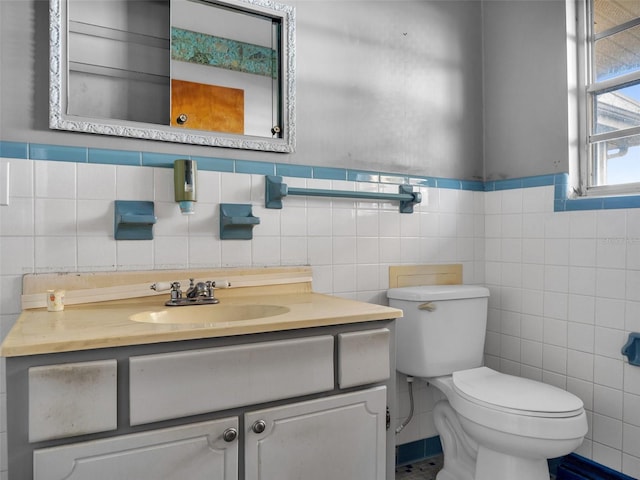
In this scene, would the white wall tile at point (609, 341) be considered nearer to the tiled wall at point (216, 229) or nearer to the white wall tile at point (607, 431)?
the white wall tile at point (607, 431)

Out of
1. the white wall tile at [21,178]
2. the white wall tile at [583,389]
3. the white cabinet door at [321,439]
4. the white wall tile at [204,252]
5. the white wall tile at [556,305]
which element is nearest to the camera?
the white cabinet door at [321,439]

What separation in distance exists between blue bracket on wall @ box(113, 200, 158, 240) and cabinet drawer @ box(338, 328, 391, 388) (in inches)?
29.6

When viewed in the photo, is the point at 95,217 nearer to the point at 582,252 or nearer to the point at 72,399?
the point at 72,399

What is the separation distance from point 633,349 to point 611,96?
3.51 ft

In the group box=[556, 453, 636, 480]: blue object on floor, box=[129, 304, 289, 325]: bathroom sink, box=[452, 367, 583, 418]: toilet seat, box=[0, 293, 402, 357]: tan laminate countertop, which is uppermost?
→ box=[0, 293, 402, 357]: tan laminate countertop

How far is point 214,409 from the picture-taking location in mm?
1078

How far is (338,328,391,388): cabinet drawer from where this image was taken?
1265 mm

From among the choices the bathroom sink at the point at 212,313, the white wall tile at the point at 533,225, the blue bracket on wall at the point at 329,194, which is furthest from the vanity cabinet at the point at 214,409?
the white wall tile at the point at 533,225

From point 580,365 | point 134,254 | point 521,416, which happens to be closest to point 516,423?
point 521,416

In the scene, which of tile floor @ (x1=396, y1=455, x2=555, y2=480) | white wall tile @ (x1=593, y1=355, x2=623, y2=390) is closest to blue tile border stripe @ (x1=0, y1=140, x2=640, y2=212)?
white wall tile @ (x1=593, y1=355, x2=623, y2=390)

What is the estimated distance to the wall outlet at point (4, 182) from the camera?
4.44 feet

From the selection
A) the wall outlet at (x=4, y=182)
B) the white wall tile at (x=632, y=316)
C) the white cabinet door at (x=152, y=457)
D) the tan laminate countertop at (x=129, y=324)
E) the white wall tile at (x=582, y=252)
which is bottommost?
the white cabinet door at (x=152, y=457)

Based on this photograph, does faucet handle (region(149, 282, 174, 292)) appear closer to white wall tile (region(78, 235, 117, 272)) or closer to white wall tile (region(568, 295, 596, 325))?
white wall tile (region(78, 235, 117, 272))

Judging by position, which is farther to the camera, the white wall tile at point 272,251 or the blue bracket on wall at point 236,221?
the white wall tile at point 272,251
